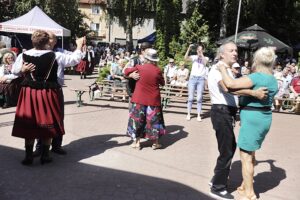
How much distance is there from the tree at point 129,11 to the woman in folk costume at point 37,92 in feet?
71.6

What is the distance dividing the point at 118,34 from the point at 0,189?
5519 cm

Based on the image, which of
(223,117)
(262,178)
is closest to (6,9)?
(262,178)

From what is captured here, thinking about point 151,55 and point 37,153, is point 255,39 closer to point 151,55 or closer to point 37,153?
point 151,55

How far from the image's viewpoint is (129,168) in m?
5.85

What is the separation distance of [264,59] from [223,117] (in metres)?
0.81

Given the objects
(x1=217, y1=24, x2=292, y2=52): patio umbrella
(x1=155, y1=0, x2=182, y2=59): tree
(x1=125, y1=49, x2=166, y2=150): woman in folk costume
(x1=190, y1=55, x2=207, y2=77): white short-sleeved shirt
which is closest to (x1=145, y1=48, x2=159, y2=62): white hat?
(x1=125, y1=49, x2=166, y2=150): woman in folk costume

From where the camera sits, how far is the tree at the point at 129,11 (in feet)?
89.6

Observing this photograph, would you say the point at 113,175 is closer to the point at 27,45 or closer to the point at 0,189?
the point at 0,189

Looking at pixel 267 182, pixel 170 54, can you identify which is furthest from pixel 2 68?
pixel 170 54

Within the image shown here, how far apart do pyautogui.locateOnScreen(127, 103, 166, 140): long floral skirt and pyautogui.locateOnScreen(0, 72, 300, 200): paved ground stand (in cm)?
29

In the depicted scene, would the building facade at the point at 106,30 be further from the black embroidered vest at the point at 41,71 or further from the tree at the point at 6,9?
the black embroidered vest at the point at 41,71

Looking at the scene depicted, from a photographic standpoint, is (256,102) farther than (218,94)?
No

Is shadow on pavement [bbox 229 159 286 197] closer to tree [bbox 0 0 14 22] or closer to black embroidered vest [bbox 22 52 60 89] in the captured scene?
black embroidered vest [bbox 22 52 60 89]

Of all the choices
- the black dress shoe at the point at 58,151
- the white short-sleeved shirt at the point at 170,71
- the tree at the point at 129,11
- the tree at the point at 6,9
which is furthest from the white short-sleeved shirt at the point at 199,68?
the tree at the point at 6,9
